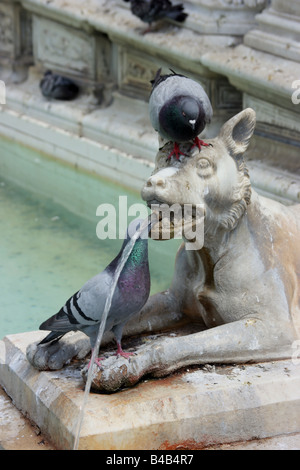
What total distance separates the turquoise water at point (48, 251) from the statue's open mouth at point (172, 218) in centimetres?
224

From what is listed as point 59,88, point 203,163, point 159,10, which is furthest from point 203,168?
point 59,88

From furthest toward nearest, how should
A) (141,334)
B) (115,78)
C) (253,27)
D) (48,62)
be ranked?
(48,62)
(115,78)
(253,27)
(141,334)

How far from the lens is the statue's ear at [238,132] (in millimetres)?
3859

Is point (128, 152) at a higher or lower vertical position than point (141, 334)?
lower

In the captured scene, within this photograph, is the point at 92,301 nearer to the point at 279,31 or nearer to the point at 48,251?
the point at 48,251

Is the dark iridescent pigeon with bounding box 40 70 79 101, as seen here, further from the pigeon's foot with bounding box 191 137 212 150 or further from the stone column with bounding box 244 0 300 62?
the pigeon's foot with bounding box 191 137 212 150

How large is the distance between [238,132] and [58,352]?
1143mm

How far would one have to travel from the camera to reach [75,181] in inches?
322

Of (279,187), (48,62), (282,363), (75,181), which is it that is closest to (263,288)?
(282,363)

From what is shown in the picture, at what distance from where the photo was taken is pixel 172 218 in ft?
12.2

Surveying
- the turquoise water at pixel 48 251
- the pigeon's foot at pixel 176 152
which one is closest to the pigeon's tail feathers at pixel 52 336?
the pigeon's foot at pixel 176 152

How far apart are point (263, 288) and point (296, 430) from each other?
579mm

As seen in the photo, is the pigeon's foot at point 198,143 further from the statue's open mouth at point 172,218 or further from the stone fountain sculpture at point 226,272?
the statue's open mouth at point 172,218
